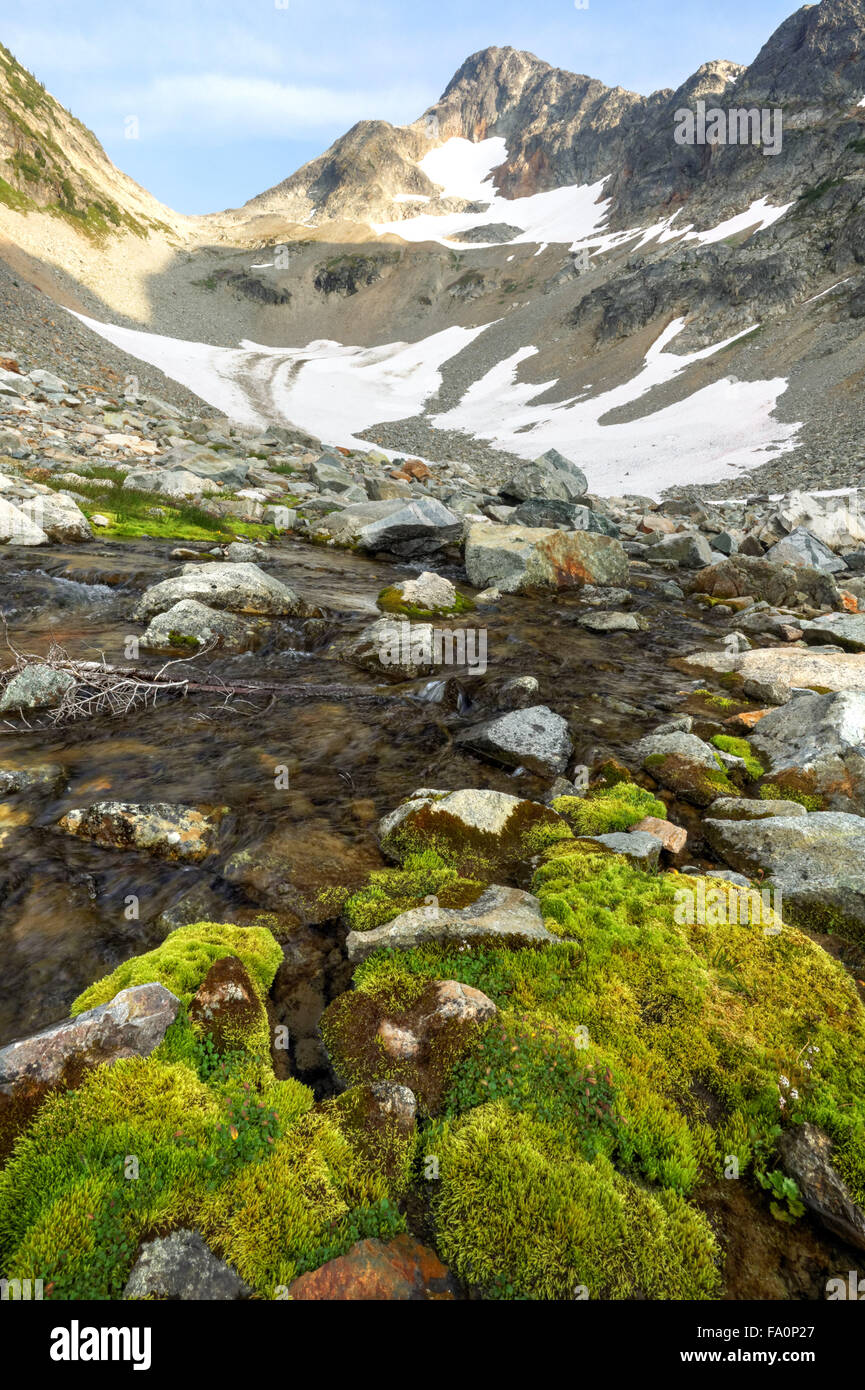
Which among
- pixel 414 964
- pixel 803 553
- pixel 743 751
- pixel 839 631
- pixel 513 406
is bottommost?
pixel 414 964

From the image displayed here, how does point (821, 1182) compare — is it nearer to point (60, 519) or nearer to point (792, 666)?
point (792, 666)

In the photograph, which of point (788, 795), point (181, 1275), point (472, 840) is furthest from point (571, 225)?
point (181, 1275)

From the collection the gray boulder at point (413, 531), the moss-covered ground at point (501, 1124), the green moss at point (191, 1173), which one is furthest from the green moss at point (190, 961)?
the gray boulder at point (413, 531)

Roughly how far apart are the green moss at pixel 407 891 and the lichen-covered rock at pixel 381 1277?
2.49 m

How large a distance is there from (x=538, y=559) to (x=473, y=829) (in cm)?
1394

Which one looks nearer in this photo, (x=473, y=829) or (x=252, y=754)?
(x=473, y=829)

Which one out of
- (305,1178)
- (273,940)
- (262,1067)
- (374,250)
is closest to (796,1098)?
(305,1178)

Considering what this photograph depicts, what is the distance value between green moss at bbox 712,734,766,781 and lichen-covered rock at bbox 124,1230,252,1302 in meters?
8.17

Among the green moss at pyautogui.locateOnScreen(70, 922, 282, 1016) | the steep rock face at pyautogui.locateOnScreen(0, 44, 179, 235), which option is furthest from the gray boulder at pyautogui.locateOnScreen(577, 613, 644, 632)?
the steep rock face at pyautogui.locateOnScreen(0, 44, 179, 235)

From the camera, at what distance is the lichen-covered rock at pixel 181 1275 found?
278cm

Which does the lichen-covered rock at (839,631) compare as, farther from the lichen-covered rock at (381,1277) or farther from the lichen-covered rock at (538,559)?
the lichen-covered rock at (381,1277)

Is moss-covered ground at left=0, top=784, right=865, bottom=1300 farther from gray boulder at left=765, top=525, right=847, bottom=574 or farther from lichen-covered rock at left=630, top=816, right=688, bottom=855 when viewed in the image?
gray boulder at left=765, top=525, right=847, bottom=574

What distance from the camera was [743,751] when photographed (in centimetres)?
940
